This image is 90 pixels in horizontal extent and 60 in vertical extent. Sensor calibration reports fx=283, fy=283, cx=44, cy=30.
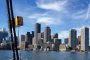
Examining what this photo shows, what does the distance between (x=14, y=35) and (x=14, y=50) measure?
1.37ft

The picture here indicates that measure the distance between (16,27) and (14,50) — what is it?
688mm

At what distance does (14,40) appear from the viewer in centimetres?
776

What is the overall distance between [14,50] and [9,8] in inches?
44.9

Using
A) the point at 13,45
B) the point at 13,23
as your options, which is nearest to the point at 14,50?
the point at 13,45

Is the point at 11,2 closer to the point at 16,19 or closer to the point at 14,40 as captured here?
the point at 16,19

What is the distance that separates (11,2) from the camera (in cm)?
761

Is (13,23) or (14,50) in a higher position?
(13,23)

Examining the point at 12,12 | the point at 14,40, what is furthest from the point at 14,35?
the point at 12,12

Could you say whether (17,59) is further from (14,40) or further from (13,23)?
(13,23)

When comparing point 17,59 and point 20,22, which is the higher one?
point 20,22

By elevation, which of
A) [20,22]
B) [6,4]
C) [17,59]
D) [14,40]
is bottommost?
[17,59]

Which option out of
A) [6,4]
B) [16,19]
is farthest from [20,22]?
[6,4]

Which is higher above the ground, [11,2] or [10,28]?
[11,2]

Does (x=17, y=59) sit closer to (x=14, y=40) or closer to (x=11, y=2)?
(x=14, y=40)
